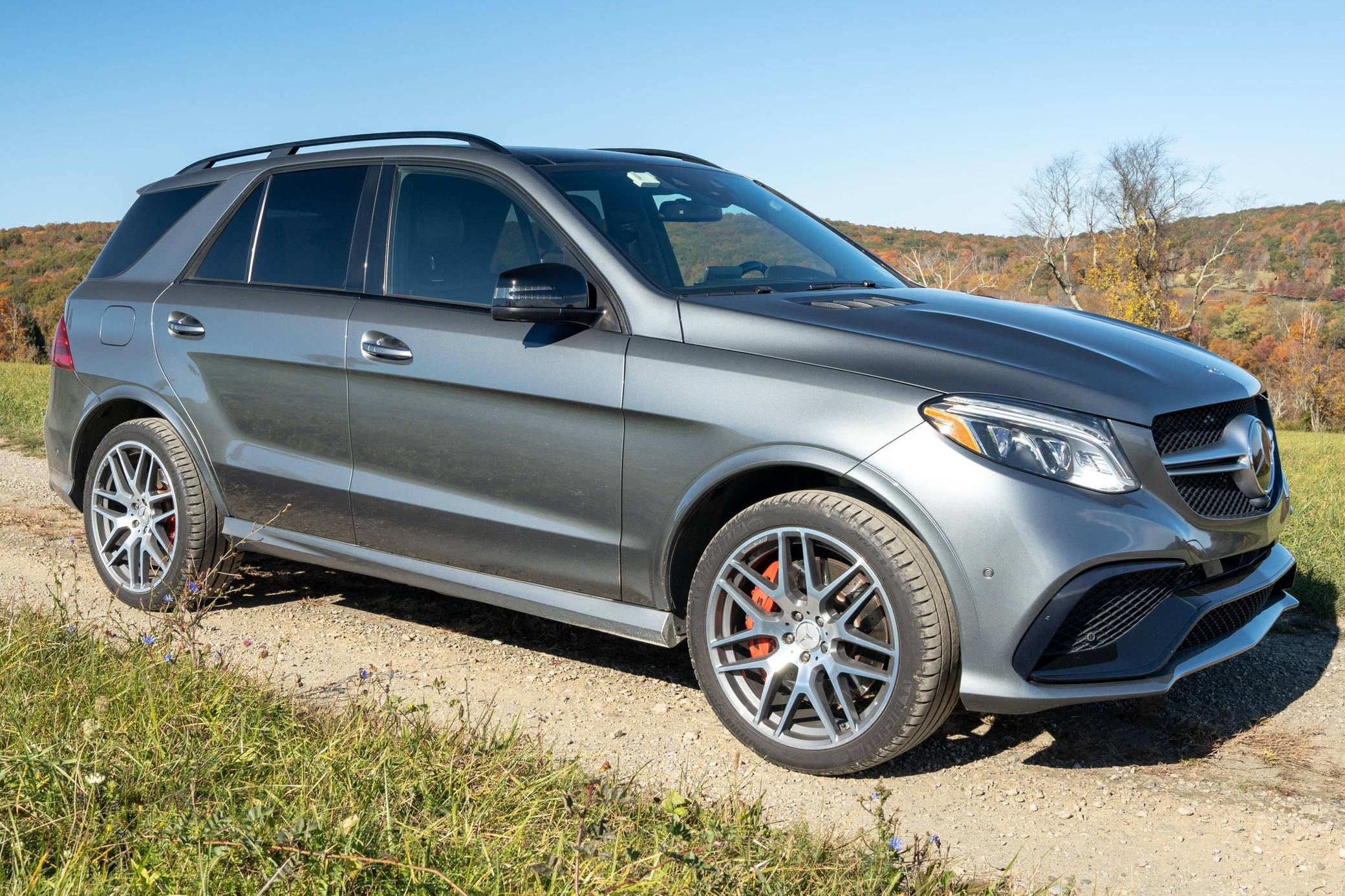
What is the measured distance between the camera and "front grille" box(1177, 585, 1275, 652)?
129 inches

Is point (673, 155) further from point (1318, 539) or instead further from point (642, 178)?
point (1318, 539)

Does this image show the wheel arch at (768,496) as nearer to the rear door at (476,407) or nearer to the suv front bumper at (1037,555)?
the suv front bumper at (1037,555)

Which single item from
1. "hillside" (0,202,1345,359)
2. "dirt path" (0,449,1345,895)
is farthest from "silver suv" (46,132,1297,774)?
"hillside" (0,202,1345,359)

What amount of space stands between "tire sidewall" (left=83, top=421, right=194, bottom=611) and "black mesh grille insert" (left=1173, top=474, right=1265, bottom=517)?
3.82m

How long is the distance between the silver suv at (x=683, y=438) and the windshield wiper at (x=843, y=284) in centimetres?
2

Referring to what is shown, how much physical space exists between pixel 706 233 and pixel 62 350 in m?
3.22

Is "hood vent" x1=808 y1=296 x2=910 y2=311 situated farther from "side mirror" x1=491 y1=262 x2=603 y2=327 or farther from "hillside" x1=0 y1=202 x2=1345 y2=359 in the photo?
"hillside" x1=0 y1=202 x2=1345 y2=359

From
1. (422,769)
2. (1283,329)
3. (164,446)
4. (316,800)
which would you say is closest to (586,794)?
(422,769)

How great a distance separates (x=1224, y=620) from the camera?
133 inches

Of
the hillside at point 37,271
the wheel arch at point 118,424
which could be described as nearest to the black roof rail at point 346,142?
the wheel arch at point 118,424

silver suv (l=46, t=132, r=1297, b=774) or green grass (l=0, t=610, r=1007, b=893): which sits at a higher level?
silver suv (l=46, t=132, r=1297, b=774)

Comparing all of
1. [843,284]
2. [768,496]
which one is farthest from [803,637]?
[843,284]

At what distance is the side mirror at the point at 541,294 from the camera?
363cm

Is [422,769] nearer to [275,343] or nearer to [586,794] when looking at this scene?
[586,794]
